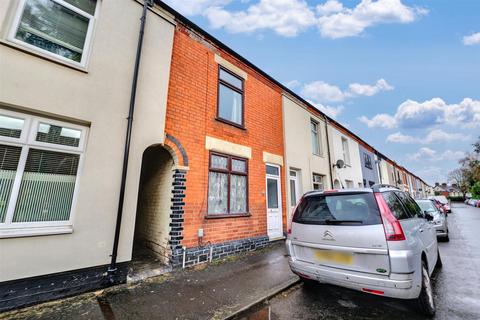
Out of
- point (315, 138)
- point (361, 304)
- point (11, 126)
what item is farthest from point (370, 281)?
Answer: point (315, 138)

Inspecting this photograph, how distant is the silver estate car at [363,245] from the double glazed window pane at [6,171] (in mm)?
4473

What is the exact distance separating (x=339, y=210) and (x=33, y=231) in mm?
4639

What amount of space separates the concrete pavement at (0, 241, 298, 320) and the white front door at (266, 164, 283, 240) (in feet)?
8.71

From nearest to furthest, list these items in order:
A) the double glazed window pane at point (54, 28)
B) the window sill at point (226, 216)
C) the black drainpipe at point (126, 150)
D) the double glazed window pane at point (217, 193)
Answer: the double glazed window pane at point (54, 28) → the black drainpipe at point (126, 150) → the window sill at point (226, 216) → the double glazed window pane at point (217, 193)

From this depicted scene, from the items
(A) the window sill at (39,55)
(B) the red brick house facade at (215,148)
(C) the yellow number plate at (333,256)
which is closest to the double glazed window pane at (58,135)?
(A) the window sill at (39,55)

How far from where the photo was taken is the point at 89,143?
403 cm

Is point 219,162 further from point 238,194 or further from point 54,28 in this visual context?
point 54,28

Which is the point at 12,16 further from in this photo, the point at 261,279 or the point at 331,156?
the point at 331,156

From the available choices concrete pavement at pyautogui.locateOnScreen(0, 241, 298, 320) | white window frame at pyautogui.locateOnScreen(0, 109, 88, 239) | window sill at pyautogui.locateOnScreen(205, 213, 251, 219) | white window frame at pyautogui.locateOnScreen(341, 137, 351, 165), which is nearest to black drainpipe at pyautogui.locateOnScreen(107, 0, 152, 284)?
concrete pavement at pyautogui.locateOnScreen(0, 241, 298, 320)

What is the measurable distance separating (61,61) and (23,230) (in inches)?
112

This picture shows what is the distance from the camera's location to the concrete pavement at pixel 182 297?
3074mm

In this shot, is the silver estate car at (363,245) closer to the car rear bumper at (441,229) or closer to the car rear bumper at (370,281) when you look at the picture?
the car rear bumper at (370,281)

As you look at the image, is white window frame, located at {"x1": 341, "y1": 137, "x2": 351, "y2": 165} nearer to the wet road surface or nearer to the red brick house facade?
the red brick house facade

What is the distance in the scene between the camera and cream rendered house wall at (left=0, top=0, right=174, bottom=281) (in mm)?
3428
